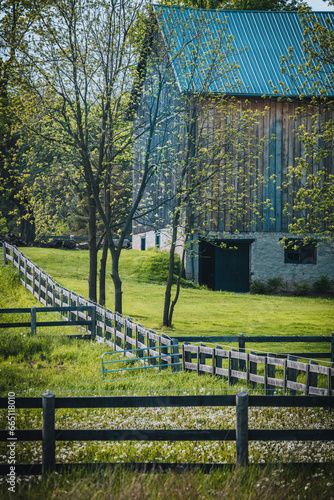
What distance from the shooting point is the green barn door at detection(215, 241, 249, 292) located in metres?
30.7

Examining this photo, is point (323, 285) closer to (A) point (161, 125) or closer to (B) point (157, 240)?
(B) point (157, 240)

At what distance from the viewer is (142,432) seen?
641 cm

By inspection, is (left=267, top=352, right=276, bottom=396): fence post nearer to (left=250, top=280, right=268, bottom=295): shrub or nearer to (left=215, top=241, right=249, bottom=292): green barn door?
(left=250, top=280, right=268, bottom=295): shrub

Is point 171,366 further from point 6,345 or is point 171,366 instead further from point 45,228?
point 45,228

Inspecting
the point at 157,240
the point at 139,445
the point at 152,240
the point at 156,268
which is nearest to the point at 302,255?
the point at 156,268

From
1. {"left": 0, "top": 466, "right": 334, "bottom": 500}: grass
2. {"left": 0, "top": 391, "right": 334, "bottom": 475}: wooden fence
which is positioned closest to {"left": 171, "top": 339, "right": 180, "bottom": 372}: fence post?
{"left": 0, "top": 391, "right": 334, "bottom": 475}: wooden fence

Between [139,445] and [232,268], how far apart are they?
2343 cm

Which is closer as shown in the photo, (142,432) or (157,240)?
(142,432)

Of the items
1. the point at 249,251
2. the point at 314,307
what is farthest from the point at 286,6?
the point at 314,307

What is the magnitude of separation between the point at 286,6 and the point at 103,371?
39.1 metres

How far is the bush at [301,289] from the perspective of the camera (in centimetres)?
3020

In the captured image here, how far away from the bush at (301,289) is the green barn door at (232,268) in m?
2.48

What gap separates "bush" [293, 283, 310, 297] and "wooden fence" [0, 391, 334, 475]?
2412 centimetres

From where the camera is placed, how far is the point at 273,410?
32.3 feet
